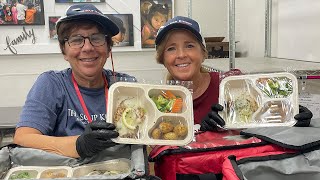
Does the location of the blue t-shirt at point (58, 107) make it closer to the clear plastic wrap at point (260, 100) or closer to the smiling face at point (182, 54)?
the smiling face at point (182, 54)

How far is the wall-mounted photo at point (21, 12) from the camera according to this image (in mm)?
2889

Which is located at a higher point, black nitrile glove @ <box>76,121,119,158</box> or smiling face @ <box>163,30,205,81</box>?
smiling face @ <box>163,30,205,81</box>

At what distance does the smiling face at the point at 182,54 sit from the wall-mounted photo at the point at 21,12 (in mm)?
1850

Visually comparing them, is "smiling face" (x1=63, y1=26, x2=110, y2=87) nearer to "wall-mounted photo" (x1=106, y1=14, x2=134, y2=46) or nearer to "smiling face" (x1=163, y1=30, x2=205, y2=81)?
"smiling face" (x1=163, y1=30, x2=205, y2=81)

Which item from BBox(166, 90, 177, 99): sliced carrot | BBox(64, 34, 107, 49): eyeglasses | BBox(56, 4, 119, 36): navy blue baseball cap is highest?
BBox(56, 4, 119, 36): navy blue baseball cap

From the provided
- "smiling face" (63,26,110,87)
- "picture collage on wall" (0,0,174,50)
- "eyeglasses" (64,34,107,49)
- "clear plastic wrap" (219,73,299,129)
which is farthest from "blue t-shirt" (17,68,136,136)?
"picture collage on wall" (0,0,174,50)

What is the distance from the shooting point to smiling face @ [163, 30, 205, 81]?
1.49 meters

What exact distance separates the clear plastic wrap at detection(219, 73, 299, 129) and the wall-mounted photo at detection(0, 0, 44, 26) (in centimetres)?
218

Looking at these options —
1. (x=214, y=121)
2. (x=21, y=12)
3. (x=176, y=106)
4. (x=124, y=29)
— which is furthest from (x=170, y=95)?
(x=21, y=12)

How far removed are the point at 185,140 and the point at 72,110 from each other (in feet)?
1.71

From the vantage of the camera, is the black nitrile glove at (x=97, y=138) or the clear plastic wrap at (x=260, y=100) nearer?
the black nitrile glove at (x=97, y=138)

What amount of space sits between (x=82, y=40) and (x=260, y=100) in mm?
742

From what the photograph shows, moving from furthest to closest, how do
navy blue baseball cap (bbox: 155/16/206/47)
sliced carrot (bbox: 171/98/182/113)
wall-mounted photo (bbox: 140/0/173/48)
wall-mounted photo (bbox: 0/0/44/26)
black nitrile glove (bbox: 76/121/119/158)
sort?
wall-mounted photo (bbox: 140/0/173/48) → wall-mounted photo (bbox: 0/0/44/26) → navy blue baseball cap (bbox: 155/16/206/47) → sliced carrot (bbox: 171/98/182/113) → black nitrile glove (bbox: 76/121/119/158)

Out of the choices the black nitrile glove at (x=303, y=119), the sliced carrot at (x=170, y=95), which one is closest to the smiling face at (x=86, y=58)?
the sliced carrot at (x=170, y=95)
